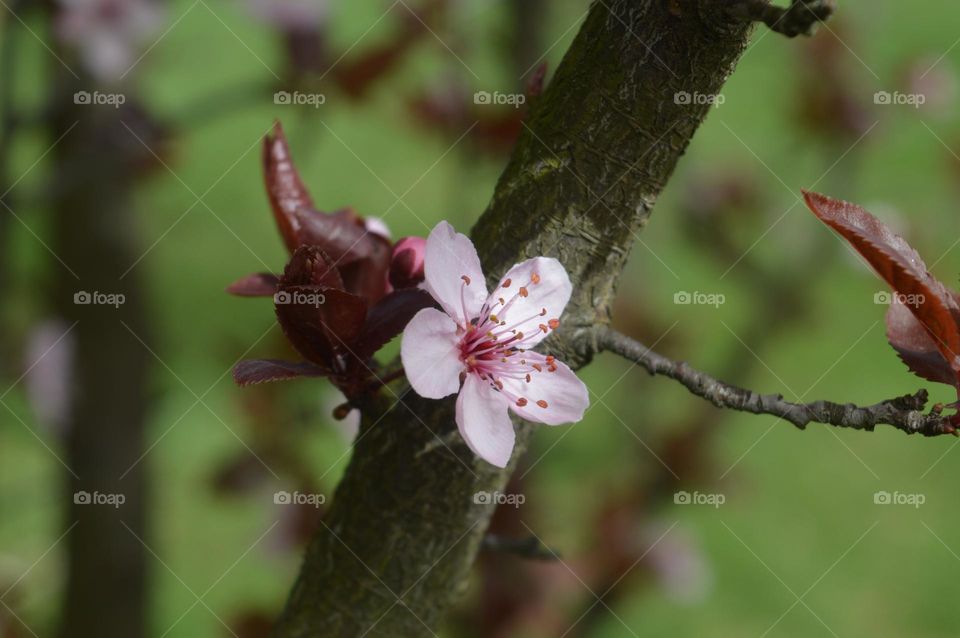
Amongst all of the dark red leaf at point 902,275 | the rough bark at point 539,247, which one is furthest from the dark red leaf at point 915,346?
the rough bark at point 539,247

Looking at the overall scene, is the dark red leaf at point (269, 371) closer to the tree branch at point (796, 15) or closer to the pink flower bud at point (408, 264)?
the pink flower bud at point (408, 264)

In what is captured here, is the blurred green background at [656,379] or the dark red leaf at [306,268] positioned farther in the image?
the blurred green background at [656,379]

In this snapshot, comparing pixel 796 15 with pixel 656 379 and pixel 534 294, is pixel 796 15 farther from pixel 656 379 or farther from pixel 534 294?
pixel 656 379

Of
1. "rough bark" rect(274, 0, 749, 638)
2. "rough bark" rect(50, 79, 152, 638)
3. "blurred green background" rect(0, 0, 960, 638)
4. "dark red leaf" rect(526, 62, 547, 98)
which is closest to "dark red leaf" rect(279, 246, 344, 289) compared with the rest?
"rough bark" rect(274, 0, 749, 638)

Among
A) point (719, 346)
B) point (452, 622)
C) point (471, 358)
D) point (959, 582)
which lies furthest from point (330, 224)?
point (719, 346)

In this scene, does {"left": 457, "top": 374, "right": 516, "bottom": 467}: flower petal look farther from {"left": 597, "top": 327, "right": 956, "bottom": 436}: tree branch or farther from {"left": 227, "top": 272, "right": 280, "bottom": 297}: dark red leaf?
{"left": 227, "top": 272, "right": 280, "bottom": 297}: dark red leaf

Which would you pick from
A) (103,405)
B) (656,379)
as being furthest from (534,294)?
(656,379)
